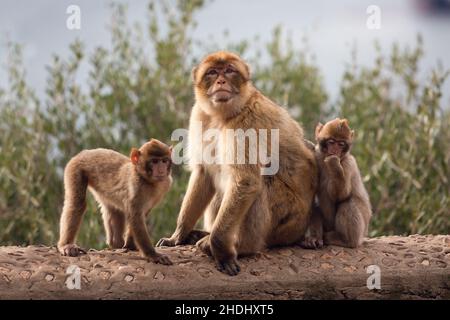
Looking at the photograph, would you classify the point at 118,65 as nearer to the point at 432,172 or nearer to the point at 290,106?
the point at 290,106

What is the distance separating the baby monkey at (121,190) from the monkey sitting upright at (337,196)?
59.4 inches

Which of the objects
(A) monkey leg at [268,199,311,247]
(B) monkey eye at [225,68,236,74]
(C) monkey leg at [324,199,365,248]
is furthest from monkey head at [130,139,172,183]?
(C) monkey leg at [324,199,365,248]

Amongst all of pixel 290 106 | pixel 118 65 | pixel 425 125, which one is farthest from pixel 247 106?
pixel 290 106

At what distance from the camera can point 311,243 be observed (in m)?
8.40

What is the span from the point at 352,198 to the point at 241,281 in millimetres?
1394

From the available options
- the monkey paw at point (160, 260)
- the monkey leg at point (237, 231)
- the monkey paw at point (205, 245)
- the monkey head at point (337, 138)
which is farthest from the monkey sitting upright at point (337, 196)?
the monkey paw at point (160, 260)

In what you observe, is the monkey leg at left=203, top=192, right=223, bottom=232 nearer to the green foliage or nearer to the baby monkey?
the baby monkey

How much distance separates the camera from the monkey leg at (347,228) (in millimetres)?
8180

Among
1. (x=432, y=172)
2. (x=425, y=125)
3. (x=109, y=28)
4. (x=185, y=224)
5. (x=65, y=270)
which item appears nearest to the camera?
(x=65, y=270)

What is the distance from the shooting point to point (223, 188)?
26.3ft

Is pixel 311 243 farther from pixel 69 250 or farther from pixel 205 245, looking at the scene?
pixel 69 250

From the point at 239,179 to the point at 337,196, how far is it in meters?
1.08

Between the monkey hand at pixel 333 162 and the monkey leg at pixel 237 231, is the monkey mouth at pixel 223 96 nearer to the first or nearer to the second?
the monkey leg at pixel 237 231

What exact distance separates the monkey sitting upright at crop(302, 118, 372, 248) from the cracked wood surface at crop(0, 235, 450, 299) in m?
0.17
